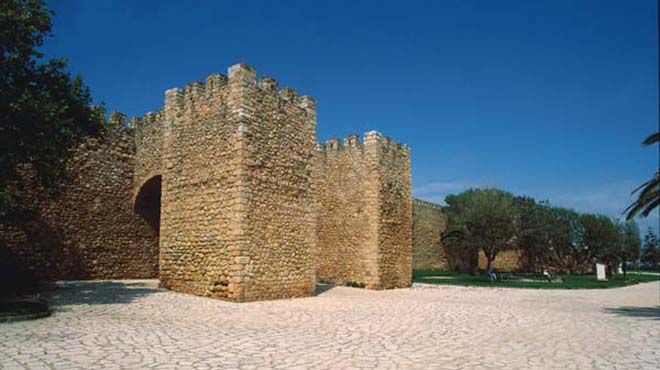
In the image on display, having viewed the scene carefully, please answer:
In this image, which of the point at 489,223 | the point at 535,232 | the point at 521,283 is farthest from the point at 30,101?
the point at 535,232

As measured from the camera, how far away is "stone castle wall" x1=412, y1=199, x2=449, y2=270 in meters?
39.6

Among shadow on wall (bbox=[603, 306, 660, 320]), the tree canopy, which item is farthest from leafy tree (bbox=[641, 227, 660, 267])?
shadow on wall (bbox=[603, 306, 660, 320])

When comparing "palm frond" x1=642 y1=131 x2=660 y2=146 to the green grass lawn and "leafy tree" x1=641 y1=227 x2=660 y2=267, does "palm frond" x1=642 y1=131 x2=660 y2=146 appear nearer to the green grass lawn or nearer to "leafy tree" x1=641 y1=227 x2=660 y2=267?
the green grass lawn

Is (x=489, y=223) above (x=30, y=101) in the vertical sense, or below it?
below

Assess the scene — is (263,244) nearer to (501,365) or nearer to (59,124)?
(59,124)

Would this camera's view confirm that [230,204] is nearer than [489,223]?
Yes

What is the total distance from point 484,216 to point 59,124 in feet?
82.1

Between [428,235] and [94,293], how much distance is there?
3050 cm

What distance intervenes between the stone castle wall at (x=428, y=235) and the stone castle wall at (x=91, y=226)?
23203 millimetres

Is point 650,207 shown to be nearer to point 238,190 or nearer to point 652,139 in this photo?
point 652,139

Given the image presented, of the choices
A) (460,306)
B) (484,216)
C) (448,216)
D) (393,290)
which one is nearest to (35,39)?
(460,306)

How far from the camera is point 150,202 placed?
21.3 metres

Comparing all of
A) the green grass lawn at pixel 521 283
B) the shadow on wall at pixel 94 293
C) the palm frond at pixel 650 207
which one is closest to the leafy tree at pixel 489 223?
the green grass lawn at pixel 521 283

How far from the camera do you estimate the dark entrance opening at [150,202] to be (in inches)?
802
